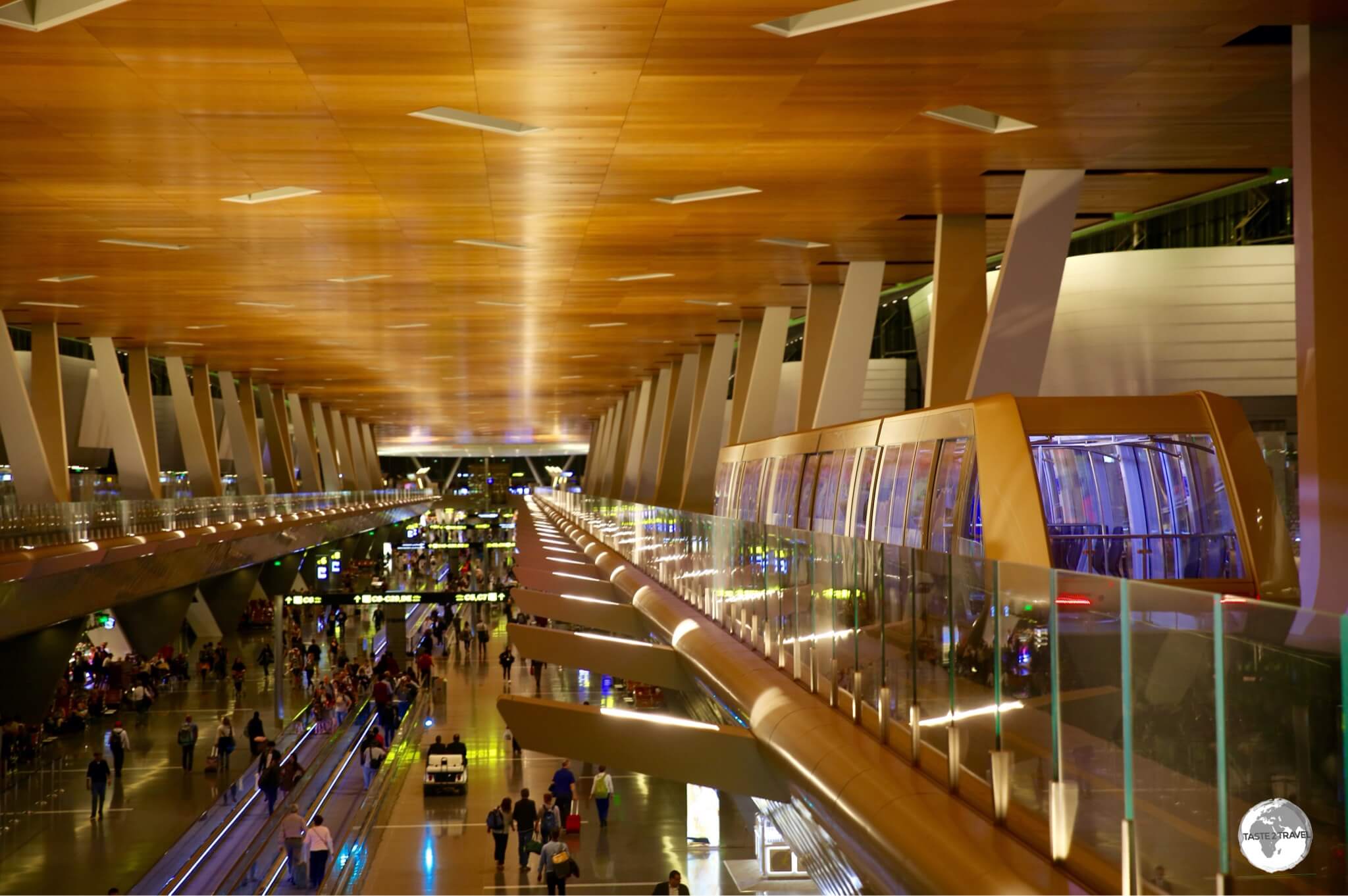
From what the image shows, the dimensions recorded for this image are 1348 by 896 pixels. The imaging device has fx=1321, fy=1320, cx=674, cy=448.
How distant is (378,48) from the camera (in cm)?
1085

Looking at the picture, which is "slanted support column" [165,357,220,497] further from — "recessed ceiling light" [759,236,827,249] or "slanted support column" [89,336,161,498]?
"recessed ceiling light" [759,236,827,249]

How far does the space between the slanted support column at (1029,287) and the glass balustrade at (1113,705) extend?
10380 millimetres

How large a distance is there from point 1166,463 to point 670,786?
51.7 feet

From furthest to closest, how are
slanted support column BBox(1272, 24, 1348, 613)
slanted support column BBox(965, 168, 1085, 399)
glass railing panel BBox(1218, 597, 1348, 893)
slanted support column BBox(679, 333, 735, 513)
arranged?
slanted support column BBox(679, 333, 735, 513), slanted support column BBox(965, 168, 1085, 399), slanted support column BBox(1272, 24, 1348, 613), glass railing panel BBox(1218, 597, 1348, 893)

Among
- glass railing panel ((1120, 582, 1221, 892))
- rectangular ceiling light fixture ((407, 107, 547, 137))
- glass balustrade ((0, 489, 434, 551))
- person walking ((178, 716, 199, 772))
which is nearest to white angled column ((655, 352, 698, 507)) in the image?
glass balustrade ((0, 489, 434, 551))

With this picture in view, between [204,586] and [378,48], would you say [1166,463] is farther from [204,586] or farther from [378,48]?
[204,586]

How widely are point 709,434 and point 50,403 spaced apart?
55.9 feet

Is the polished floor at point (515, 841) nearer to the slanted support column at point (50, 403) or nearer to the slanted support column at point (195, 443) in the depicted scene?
the slanted support column at point (50, 403)

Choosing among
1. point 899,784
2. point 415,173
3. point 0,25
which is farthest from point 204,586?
point 899,784

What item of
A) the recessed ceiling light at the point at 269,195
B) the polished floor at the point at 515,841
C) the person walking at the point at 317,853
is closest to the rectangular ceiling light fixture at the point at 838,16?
the polished floor at the point at 515,841

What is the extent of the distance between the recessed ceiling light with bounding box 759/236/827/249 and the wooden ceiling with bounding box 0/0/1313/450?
36cm

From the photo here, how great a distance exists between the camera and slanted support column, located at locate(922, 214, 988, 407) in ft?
63.4

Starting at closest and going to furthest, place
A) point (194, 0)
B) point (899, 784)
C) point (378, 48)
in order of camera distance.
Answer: point (899, 784), point (194, 0), point (378, 48)

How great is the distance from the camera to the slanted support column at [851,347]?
78.5 feet
